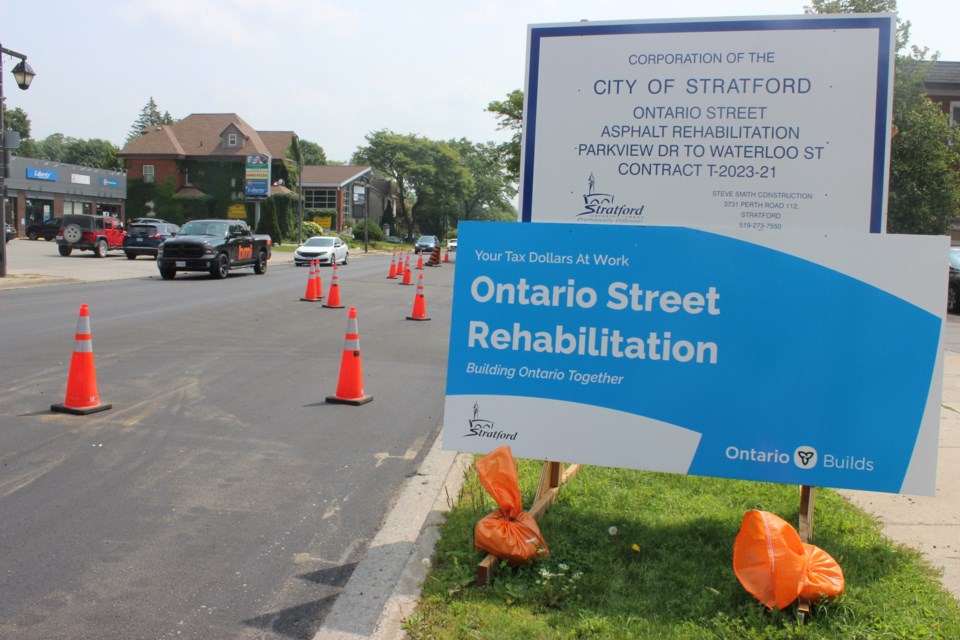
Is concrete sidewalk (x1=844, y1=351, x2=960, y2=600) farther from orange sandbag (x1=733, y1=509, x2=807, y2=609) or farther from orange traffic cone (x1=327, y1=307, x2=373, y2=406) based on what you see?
orange traffic cone (x1=327, y1=307, x2=373, y2=406)

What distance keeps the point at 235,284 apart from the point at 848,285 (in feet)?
69.4

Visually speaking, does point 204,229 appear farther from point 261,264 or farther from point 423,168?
point 423,168

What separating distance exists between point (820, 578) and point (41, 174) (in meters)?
63.9

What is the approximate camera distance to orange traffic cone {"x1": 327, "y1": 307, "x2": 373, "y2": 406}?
820 cm

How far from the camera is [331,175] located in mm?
86375

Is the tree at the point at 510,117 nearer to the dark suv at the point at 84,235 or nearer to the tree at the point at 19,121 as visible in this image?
the dark suv at the point at 84,235

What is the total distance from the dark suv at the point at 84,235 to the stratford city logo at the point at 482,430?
36.9 meters

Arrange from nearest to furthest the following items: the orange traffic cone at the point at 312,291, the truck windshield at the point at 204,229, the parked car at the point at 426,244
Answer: the orange traffic cone at the point at 312,291 → the truck windshield at the point at 204,229 → the parked car at the point at 426,244

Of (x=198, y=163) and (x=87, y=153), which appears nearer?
(x=198, y=163)

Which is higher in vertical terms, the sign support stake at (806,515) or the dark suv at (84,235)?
the dark suv at (84,235)

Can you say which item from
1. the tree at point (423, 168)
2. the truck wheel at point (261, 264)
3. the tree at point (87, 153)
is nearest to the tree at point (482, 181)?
the tree at point (423, 168)

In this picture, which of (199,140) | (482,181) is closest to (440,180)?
(482,181)

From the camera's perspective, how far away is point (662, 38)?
204 inches

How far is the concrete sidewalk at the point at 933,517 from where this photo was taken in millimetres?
4266
